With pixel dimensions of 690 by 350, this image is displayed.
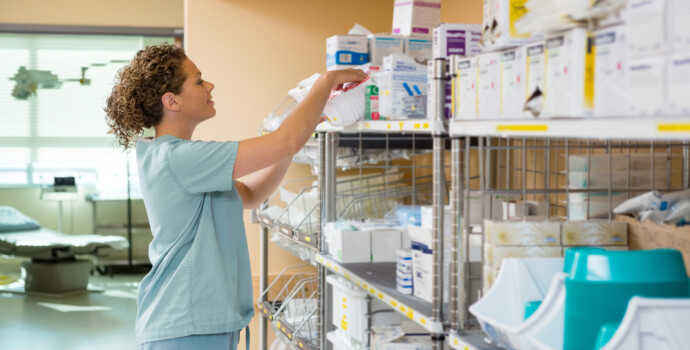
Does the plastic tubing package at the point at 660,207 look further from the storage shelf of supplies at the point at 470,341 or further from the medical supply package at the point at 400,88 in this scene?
the medical supply package at the point at 400,88

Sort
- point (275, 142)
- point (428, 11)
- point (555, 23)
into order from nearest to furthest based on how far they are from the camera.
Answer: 1. point (555, 23)
2. point (275, 142)
3. point (428, 11)

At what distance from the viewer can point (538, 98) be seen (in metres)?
1.51

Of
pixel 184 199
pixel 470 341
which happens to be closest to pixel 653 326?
pixel 470 341

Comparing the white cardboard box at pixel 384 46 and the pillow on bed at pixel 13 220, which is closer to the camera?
the white cardboard box at pixel 384 46

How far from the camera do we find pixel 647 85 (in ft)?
3.89

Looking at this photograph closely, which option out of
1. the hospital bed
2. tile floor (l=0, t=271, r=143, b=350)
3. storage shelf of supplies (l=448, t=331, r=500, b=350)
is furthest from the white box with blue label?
the hospital bed

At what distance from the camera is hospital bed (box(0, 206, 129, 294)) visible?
21.1ft

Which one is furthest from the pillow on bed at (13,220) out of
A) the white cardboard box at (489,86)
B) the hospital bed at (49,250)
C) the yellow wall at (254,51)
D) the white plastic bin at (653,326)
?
the white plastic bin at (653,326)

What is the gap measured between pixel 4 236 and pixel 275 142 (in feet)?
15.8

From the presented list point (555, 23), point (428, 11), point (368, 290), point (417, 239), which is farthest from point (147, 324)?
point (555, 23)

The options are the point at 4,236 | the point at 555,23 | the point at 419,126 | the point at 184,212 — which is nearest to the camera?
the point at 555,23

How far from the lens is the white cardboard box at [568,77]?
1360mm

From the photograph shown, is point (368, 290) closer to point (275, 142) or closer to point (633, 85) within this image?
point (275, 142)

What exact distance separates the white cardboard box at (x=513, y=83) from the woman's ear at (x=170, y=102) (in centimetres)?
126
